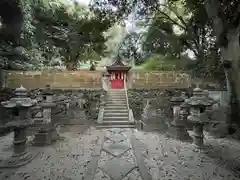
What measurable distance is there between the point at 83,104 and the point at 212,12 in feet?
27.7

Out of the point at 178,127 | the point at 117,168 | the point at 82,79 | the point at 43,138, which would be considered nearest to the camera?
the point at 117,168

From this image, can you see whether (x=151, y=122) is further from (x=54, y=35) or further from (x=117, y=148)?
(x=54, y=35)

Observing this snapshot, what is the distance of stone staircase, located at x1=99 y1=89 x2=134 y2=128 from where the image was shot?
9.80 meters

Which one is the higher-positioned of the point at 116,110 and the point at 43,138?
the point at 116,110

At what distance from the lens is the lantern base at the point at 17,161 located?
Answer: 491 centimetres

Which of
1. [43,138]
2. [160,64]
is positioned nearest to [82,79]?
[160,64]

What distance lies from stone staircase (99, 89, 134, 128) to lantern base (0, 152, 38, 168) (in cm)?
472

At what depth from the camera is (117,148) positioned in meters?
6.28

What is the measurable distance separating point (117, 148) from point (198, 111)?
9.95 ft

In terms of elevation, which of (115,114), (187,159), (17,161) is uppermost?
(115,114)

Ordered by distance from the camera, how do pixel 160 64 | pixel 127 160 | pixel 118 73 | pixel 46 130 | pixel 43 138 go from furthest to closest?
pixel 118 73
pixel 160 64
pixel 46 130
pixel 43 138
pixel 127 160

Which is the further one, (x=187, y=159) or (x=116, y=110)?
(x=116, y=110)

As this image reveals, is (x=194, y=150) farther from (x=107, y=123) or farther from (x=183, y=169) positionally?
(x=107, y=123)

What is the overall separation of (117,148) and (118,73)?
11214 millimetres
